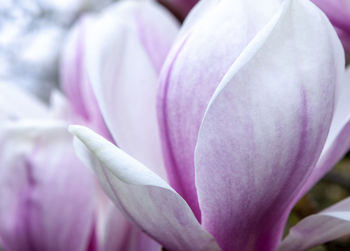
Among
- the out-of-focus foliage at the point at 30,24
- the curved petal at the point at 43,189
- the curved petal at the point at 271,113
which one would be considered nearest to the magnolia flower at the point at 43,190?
the curved petal at the point at 43,189

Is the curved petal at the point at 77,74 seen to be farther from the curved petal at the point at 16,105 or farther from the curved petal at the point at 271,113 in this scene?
the curved petal at the point at 271,113

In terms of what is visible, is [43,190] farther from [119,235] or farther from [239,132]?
[239,132]

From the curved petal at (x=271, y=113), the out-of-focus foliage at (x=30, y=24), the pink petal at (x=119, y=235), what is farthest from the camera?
the out-of-focus foliage at (x=30, y=24)

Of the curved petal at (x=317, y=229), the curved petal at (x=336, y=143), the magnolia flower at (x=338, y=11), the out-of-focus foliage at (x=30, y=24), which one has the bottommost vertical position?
the out-of-focus foliage at (x=30, y=24)

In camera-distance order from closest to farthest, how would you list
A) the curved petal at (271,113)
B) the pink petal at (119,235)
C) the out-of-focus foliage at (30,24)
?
1. the curved petal at (271,113)
2. the pink petal at (119,235)
3. the out-of-focus foliage at (30,24)
